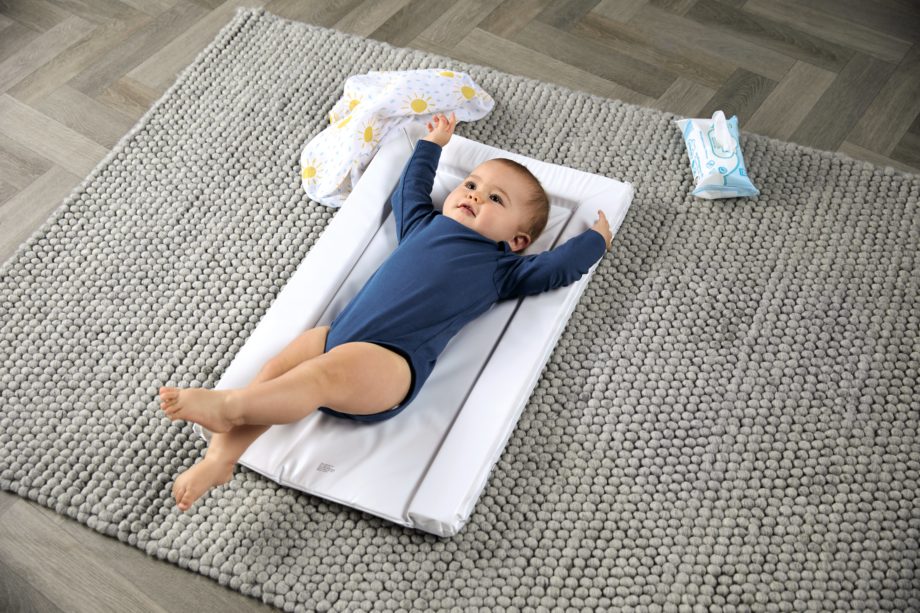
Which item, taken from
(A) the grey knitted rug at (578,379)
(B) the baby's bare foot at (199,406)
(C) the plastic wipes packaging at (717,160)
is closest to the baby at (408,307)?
(B) the baby's bare foot at (199,406)

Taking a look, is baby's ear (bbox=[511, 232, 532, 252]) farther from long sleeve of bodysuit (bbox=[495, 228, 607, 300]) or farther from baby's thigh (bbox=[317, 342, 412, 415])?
baby's thigh (bbox=[317, 342, 412, 415])

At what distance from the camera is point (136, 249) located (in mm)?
1927

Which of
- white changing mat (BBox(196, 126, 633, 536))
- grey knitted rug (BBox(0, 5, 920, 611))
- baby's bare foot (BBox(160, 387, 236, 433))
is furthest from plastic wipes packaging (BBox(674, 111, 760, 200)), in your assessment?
baby's bare foot (BBox(160, 387, 236, 433))

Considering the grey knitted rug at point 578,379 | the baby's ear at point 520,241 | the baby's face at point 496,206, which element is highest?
the baby's face at point 496,206

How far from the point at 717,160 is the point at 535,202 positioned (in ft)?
1.66

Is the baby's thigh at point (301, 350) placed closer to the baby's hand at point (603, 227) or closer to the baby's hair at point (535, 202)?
the baby's hair at point (535, 202)

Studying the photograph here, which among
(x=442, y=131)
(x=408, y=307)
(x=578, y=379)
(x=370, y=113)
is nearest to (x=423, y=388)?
(x=408, y=307)

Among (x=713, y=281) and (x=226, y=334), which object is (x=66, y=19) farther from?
(x=713, y=281)

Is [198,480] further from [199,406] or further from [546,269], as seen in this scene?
[546,269]

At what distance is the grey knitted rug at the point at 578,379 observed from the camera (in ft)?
4.70

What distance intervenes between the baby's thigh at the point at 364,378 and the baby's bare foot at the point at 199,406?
6.6 inches

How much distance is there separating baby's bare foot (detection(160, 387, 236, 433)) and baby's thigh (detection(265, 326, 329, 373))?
154mm

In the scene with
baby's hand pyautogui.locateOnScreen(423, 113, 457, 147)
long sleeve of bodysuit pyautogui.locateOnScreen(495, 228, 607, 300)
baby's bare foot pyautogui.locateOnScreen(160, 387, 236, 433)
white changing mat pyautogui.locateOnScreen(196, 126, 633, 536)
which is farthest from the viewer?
baby's hand pyautogui.locateOnScreen(423, 113, 457, 147)

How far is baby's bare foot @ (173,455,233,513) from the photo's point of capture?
4.51 feet
